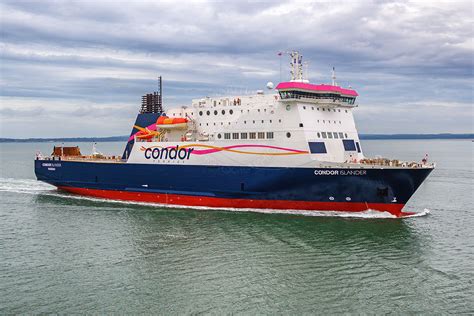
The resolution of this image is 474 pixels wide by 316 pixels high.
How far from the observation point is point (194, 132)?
32344mm

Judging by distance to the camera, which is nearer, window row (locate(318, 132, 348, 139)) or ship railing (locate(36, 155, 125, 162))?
window row (locate(318, 132, 348, 139))

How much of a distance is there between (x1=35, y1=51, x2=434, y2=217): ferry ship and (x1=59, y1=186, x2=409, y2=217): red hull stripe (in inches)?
2.4

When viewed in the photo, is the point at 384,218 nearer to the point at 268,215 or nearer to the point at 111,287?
the point at 268,215

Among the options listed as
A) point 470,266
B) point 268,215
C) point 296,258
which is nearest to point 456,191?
point 268,215

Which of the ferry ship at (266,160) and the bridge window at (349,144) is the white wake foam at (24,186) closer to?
the ferry ship at (266,160)

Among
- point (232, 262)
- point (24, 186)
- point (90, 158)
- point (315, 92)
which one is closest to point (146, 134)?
point (90, 158)

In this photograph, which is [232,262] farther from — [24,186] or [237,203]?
[24,186]

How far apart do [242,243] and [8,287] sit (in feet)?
31.8

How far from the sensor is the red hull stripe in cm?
2661

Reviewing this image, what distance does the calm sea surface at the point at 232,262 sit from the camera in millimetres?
14828

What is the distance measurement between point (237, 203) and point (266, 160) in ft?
11.1

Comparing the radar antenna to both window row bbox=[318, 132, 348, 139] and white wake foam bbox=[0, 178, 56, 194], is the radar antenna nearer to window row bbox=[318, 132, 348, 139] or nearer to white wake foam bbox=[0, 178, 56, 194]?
window row bbox=[318, 132, 348, 139]

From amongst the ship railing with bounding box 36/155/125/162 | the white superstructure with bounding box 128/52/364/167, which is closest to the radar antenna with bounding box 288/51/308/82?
the white superstructure with bounding box 128/52/364/167

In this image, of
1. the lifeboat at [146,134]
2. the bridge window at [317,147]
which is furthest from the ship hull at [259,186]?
the lifeboat at [146,134]
